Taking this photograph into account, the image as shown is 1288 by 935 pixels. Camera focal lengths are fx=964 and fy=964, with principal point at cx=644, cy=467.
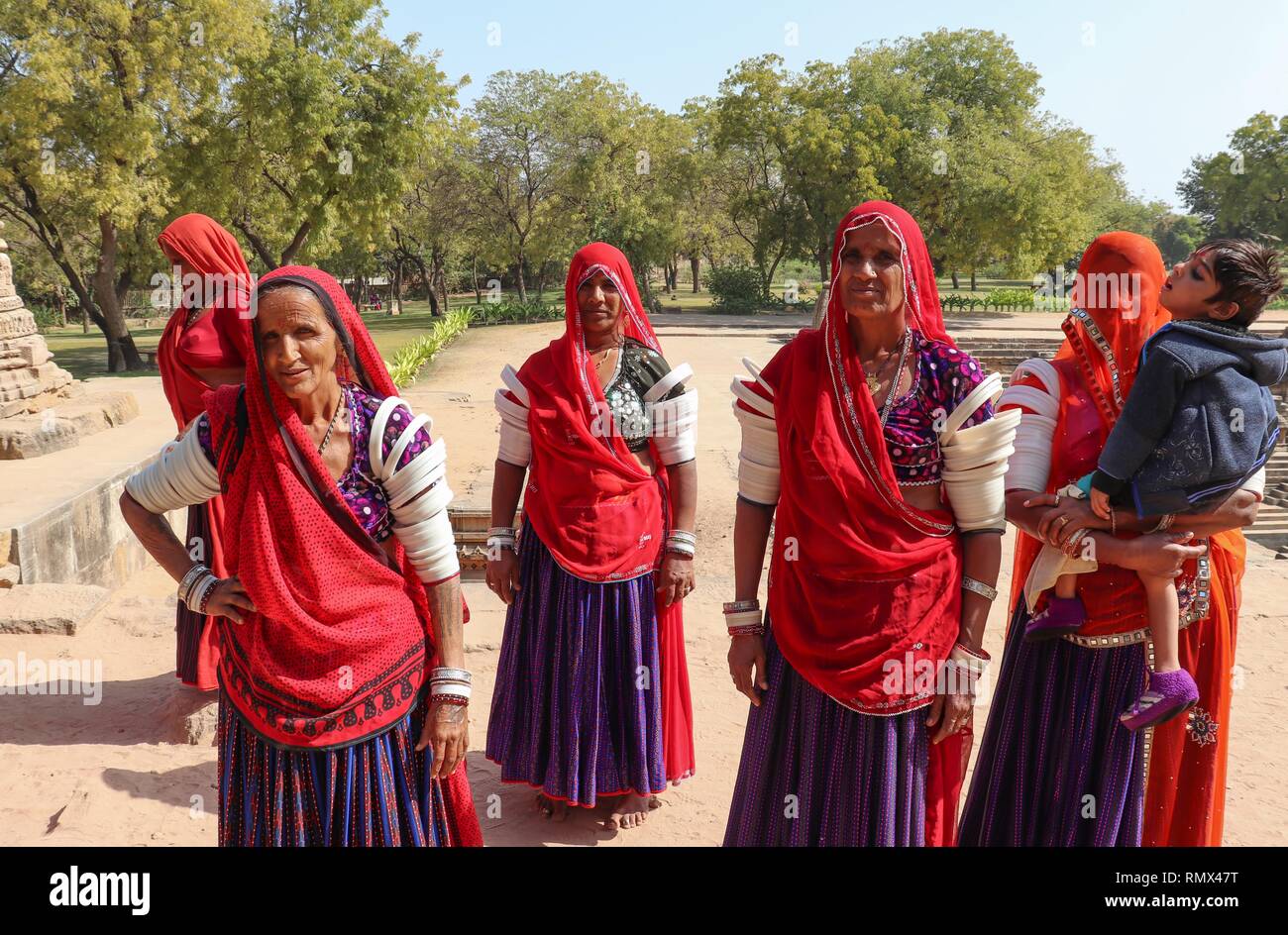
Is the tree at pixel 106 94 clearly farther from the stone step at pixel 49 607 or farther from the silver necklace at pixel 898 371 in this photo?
the silver necklace at pixel 898 371

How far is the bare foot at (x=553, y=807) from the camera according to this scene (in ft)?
11.9

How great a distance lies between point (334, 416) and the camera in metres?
2.21

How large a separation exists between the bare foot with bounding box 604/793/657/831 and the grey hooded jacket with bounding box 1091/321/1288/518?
6.95 ft

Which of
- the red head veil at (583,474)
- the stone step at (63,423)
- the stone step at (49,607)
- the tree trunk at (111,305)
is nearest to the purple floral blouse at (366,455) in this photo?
the red head veil at (583,474)

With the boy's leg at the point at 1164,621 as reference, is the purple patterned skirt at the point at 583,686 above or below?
below

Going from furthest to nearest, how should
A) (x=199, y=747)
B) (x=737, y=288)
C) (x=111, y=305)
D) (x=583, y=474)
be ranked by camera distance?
(x=737, y=288) < (x=111, y=305) < (x=199, y=747) < (x=583, y=474)

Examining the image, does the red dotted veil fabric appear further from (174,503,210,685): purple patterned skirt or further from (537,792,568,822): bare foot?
(174,503,210,685): purple patterned skirt

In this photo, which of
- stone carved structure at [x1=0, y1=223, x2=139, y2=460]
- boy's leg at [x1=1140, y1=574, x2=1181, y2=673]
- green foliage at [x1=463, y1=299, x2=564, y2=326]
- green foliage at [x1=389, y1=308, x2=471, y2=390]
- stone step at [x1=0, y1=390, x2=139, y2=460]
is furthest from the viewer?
green foliage at [x1=463, y1=299, x2=564, y2=326]

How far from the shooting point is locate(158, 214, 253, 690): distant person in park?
3807 mm

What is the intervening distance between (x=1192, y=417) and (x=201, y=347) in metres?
3.42

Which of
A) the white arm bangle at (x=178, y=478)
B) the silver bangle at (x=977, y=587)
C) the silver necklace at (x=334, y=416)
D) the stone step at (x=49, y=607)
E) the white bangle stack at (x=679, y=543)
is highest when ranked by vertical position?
the silver necklace at (x=334, y=416)

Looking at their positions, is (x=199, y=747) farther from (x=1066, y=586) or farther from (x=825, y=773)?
(x=1066, y=586)

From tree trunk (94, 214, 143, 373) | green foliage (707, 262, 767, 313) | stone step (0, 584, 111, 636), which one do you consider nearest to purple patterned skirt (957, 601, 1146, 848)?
stone step (0, 584, 111, 636)

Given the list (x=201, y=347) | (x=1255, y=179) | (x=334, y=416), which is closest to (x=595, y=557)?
(x=334, y=416)
